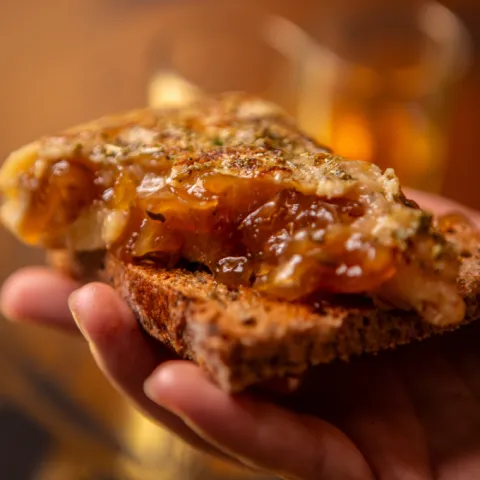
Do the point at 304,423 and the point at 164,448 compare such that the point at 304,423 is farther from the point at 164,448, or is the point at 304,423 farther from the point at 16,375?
the point at 16,375

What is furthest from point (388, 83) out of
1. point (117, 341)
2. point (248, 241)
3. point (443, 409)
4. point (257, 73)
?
point (117, 341)

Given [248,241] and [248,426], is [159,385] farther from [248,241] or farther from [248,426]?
[248,241]

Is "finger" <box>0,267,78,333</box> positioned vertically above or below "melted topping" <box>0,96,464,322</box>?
below

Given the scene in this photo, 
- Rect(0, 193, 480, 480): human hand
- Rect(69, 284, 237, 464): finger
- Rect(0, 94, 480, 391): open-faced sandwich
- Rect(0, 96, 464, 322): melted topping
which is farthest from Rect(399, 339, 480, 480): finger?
Rect(69, 284, 237, 464): finger

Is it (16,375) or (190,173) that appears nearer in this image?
(190,173)

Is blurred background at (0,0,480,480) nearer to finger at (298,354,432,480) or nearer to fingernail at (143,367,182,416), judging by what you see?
finger at (298,354,432,480)

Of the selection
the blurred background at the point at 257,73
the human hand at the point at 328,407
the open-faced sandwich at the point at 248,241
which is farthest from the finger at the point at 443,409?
the blurred background at the point at 257,73

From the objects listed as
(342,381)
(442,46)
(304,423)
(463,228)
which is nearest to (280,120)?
(463,228)

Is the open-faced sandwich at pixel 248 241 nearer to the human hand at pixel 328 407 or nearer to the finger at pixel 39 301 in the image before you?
the human hand at pixel 328 407
